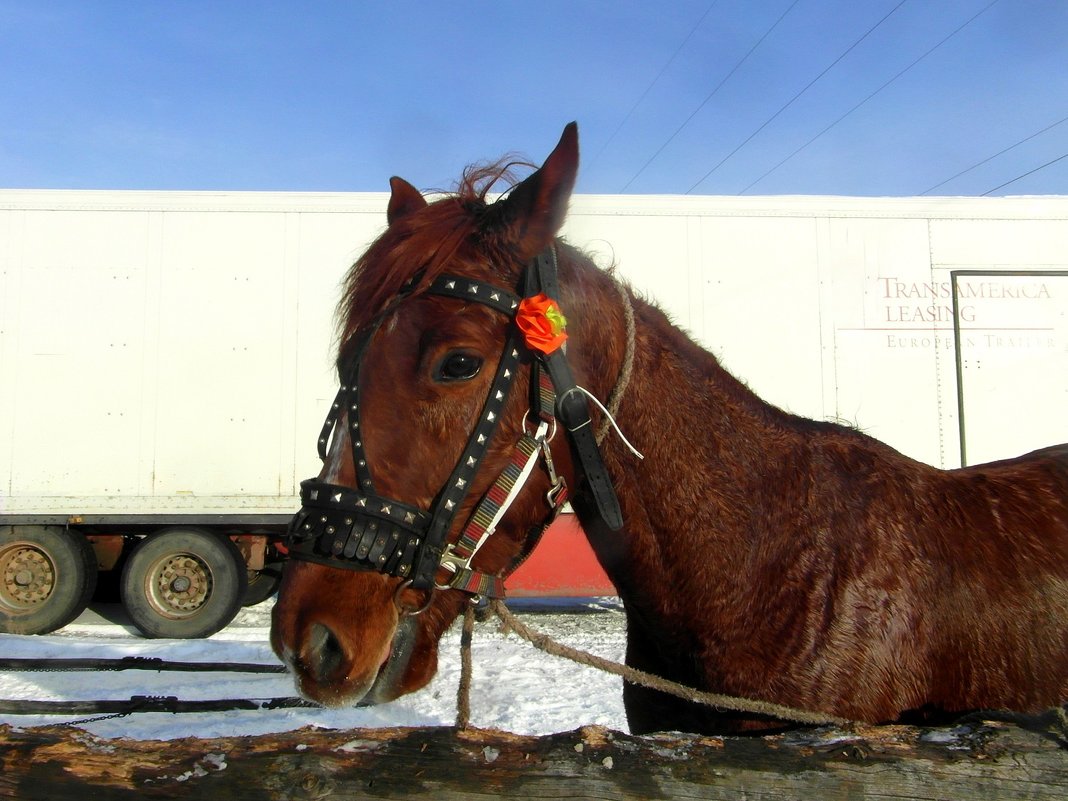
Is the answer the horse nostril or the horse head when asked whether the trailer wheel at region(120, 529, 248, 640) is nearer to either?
the horse head

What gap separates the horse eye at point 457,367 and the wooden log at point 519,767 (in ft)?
2.42

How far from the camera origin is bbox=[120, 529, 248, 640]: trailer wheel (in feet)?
26.2

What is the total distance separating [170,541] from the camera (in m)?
8.05

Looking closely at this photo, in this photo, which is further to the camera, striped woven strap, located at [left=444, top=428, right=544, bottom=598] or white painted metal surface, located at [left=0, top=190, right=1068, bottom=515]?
white painted metal surface, located at [left=0, top=190, right=1068, bottom=515]

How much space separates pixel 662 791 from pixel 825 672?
0.60 m

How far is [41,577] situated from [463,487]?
8007 millimetres

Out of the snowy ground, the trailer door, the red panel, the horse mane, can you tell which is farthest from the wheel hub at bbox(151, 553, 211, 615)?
the trailer door

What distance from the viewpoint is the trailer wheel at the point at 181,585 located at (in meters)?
7.99

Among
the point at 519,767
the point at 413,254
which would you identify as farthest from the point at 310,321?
the point at 519,767

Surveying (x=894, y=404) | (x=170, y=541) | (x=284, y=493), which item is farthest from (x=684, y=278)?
(x=170, y=541)

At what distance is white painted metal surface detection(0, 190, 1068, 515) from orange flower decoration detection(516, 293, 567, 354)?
6.45 m

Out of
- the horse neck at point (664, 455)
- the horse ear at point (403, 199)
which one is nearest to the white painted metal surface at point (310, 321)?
the horse ear at point (403, 199)

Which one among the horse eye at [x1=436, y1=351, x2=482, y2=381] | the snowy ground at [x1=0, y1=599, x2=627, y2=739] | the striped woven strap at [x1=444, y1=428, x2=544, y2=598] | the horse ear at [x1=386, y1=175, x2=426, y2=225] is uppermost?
the horse ear at [x1=386, y1=175, x2=426, y2=225]

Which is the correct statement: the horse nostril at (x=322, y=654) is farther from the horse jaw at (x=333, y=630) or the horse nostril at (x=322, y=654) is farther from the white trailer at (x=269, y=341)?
the white trailer at (x=269, y=341)
